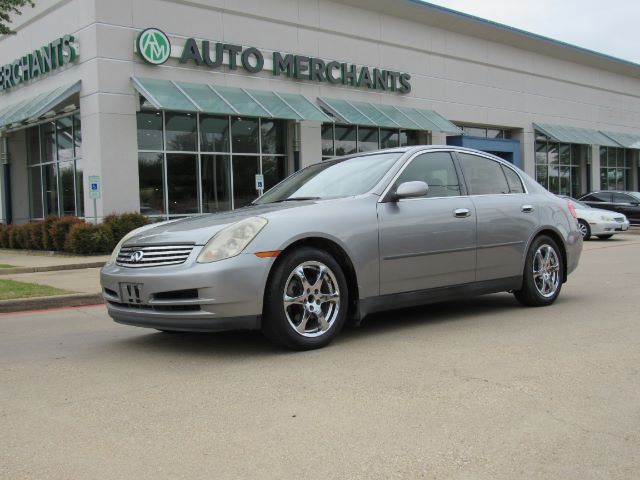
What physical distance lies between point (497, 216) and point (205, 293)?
3.29 meters

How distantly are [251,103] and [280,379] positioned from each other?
16259mm

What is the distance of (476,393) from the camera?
4.08m

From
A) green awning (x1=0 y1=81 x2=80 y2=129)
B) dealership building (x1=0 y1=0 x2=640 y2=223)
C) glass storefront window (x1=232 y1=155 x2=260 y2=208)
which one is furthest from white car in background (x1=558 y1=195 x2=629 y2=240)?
green awning (x1=0 y1=81 x2=80 y2=129)

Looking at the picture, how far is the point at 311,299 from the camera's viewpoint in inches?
205

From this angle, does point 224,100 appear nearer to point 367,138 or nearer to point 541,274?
point 367,138

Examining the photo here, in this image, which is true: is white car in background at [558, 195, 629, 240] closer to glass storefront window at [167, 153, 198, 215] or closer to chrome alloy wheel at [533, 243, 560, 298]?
glass storefront window at [167, 153, 198, 215]

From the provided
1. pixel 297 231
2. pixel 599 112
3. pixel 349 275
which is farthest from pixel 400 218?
pixel 599 112

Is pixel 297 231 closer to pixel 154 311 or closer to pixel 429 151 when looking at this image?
pixel 154 311

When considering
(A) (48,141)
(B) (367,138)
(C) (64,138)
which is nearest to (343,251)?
(C) (64,138)

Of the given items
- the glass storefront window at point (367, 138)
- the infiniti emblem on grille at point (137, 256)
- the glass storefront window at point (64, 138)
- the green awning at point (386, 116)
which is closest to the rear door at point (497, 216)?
the infiniti emblem on grille at point (137, 256)

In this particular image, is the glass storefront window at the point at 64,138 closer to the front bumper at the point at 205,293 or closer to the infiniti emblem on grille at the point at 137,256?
the infiniti emblem on grille at the point at 137,256

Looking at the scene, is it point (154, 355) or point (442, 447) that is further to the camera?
point (154, 355)

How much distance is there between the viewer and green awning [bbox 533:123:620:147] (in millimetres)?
32062

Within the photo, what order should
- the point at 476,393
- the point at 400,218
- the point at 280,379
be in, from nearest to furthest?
the point at 476,393
the point at 280,379
the point at 400,218
